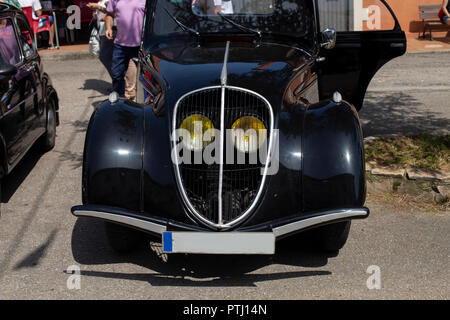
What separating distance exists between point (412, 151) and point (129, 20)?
4.04m

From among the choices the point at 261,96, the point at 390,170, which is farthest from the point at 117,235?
the point at 390,170

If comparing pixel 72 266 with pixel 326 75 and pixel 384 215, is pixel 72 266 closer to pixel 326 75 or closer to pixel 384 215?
pixel 384 215

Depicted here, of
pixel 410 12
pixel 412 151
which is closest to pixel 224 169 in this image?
pixel 412 151

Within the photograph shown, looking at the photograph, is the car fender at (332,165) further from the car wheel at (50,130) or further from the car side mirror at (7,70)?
the car wheel at (50,130)

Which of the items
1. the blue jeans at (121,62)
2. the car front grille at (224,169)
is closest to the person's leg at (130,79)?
the blue jeans at (121,62)

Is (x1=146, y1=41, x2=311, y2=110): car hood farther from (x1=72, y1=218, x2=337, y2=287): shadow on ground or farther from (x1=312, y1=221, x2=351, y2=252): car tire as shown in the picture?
(x1=72, y1=218, x2=337, y2=287): shadow on ground

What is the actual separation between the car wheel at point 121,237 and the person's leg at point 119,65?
425 cm

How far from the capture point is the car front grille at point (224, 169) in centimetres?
413

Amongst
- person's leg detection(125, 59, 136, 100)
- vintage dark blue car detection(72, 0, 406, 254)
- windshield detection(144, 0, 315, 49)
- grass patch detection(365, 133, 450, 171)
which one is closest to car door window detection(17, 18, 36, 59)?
person's leg detection(125, 59, 136, 100)

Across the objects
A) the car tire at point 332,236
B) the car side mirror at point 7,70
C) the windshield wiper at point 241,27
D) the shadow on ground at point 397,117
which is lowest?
the shadow on ground at point 397,117

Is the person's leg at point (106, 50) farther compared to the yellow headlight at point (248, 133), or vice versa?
the person's leg at point (106, 50)

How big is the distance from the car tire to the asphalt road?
10cm

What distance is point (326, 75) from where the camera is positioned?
652 centimetres

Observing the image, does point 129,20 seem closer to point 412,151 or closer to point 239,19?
point 239,19
